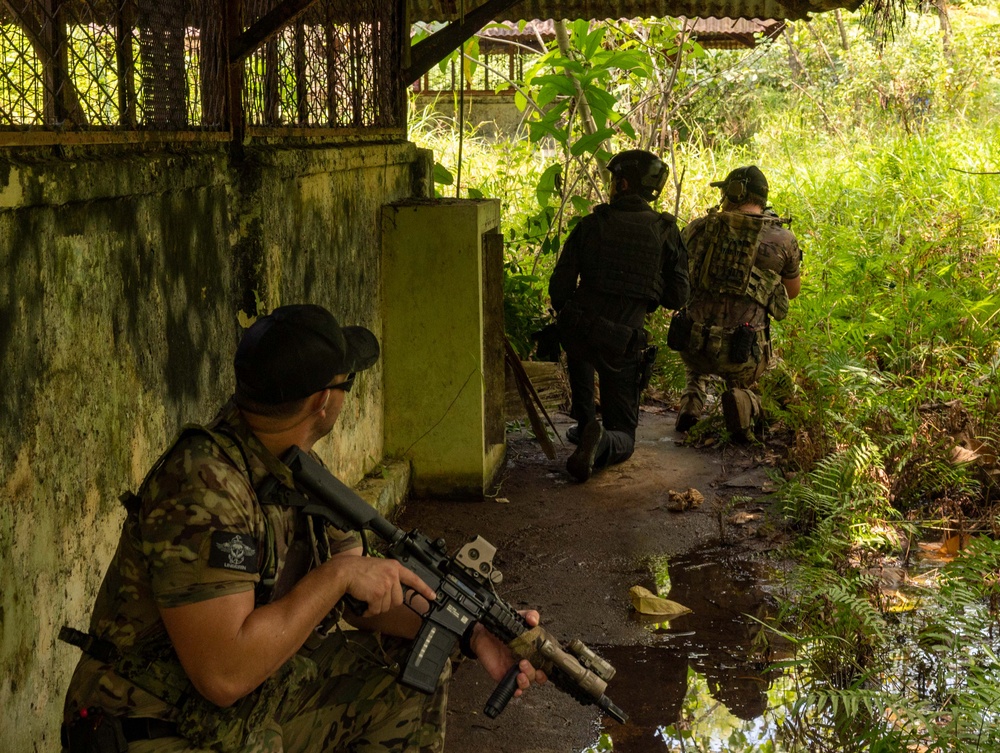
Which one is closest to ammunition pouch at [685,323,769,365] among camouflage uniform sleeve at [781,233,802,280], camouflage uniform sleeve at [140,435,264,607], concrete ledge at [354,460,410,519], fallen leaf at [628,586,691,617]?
camouflage uniform sleeve at [781,233,802,280]

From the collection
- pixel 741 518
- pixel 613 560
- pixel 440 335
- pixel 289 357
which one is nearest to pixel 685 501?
pixel 741 518

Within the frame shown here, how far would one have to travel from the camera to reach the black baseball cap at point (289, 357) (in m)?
2.38

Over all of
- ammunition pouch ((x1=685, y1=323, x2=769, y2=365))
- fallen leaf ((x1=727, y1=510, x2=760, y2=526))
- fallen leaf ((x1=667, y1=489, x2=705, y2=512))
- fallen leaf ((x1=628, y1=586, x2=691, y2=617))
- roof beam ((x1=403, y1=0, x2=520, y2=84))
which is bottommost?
fallen leaf ((x1=628, y1=586, x2=691, y2=617))

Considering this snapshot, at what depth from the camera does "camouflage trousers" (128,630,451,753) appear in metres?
2.71

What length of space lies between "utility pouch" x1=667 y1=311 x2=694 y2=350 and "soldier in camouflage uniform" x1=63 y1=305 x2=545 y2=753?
4881 mm

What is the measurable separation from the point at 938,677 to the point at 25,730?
9.11 feet

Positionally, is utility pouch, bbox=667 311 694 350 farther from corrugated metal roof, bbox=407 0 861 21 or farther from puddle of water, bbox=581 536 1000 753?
puddle of water, bbox=581 536 1000 753

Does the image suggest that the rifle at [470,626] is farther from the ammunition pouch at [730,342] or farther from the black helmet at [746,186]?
the black helmet at [746,186]

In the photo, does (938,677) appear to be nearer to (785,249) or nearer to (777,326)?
(785,249)

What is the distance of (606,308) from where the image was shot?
261 inches

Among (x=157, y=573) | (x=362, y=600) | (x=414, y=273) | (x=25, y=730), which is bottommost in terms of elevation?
(x=25, y=730)

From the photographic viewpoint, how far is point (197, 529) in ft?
7.21

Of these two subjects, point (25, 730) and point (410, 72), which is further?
point (410, 72)

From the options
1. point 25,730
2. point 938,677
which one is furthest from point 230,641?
point 938,677
